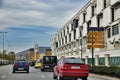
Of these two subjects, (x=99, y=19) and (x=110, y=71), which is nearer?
(x=110, y=71)

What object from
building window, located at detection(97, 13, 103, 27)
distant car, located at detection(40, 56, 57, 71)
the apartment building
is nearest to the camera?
distant car, located at detection(40, 56, 57, 71)

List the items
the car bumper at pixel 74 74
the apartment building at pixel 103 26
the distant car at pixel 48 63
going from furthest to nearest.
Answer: the apartment building at pixel 103 26, the distant car at pixel 48 63, the car bumper at pixel 74 74

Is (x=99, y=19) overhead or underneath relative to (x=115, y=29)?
overhead

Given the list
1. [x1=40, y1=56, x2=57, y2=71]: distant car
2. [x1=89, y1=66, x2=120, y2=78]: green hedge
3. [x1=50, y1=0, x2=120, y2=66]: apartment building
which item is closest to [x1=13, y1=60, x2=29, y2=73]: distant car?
[x1=40, y1=56, x2=57, y2=71]: distant car

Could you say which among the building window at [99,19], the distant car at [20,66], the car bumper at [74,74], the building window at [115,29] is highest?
the building window at [99,19]

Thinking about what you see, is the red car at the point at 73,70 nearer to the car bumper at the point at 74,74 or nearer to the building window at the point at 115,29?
the car bumper at the point at 74,74

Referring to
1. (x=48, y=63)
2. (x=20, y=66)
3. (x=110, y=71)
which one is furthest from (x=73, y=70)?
(x=48, y=63)

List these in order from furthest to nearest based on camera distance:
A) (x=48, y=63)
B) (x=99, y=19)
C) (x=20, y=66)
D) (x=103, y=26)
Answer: (x=99, y=19) < (x=103, y=26) < (x=48, y=63) < (x=20, y=66)

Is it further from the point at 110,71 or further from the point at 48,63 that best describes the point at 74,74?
the point at 48,63

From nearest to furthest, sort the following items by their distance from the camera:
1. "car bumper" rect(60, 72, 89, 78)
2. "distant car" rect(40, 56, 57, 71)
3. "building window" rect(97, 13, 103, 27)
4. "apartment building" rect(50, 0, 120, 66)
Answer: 1. "car bumper" rect(60, 72, 89, 78)
2. "distant car" rect(40, 56, 57, 71)
3. "apartment building" rect(50, 0, 120, 66)
4. "building window" rect(97, 13, 103, 27)

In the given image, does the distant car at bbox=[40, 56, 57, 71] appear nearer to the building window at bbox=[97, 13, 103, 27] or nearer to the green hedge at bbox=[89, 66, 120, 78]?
the green hedge at bbox=[89, 66, 120, 78]

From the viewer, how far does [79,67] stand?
2261 centimetres

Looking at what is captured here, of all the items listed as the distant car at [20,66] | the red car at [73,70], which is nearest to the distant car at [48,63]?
the distant car at [20,66]

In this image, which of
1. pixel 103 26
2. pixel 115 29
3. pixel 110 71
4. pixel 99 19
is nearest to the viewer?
pixel 110 71
